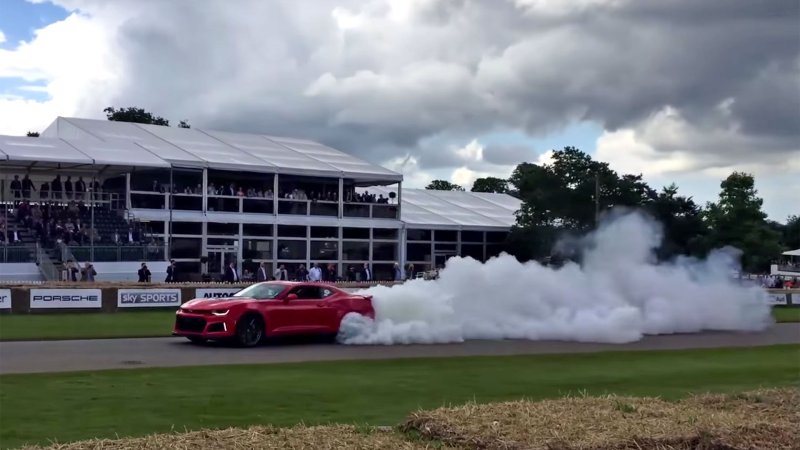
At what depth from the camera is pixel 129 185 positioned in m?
47.9

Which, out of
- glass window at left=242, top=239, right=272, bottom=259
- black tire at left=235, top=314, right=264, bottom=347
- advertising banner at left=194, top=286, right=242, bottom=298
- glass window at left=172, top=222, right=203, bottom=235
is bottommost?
black tire at left=235, top=314, right=264, bottom=347

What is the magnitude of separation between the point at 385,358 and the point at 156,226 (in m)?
34.3

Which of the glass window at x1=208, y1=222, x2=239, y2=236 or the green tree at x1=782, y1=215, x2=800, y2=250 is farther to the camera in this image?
the green tree at x1=782, y1=215, x2=800, y2=250

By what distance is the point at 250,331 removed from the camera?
19.3 metres

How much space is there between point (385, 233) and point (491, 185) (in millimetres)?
67738

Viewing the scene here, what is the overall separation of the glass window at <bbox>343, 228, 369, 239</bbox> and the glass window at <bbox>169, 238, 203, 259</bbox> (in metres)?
9.92

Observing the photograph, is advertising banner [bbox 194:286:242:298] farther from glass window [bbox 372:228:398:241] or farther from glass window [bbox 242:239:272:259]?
glass window [bbox 372:228:398:241]

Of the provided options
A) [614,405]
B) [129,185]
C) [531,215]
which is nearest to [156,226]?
[129,185]

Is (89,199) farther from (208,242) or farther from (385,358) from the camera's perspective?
(385,358)

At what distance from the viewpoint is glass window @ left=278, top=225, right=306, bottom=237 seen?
54094 millimetres

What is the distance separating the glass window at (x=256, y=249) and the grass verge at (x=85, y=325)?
68.8 feet

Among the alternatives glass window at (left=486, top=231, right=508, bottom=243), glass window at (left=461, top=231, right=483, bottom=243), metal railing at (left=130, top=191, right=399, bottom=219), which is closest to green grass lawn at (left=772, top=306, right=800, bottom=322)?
glass window at (left=486, top=231, right=508, bottom=243)

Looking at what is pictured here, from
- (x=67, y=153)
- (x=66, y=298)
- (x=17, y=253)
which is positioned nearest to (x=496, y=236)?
(x=67, y=153)

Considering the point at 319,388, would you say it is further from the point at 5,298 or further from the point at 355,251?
the point at 355,251
